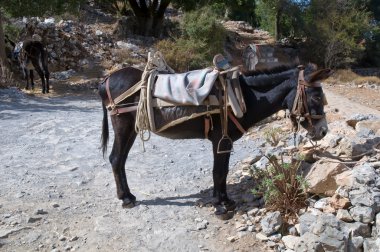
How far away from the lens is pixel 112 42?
19734 millimetres

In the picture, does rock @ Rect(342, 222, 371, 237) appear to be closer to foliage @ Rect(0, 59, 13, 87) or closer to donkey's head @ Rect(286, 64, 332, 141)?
donkey's head @ Rect(286, 64, 332, 141)

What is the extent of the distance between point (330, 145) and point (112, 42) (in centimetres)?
1626

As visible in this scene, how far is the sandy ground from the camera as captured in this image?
3.81 m

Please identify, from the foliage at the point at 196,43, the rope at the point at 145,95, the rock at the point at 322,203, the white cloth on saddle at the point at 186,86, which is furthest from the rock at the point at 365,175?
the foliage at the point at 196,43

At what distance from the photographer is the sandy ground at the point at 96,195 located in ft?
12.5

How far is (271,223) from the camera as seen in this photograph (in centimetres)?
377

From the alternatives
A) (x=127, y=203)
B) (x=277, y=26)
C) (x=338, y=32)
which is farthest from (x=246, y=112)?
(x=277, y=26)

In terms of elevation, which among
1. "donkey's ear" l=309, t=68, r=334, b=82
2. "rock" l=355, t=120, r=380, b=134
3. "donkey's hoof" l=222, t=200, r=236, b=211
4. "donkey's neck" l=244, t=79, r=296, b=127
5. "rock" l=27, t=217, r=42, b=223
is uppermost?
"donkey's ear" l=309, t=68, r=334, b=82

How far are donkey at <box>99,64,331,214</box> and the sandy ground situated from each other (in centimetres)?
34

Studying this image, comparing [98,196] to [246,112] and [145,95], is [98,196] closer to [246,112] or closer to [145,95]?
[145,95]

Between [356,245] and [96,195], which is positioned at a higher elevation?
[356,245]

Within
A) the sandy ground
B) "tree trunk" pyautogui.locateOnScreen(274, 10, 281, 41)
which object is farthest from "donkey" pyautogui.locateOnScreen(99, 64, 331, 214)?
"tree trunk" pyautogui.locateOnScreen(274, 10, 281, 41)

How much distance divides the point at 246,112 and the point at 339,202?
1.15m

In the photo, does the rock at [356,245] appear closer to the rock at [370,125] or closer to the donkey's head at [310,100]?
the donkey's head at [310,100]
